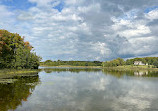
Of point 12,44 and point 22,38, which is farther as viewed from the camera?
point 22,38

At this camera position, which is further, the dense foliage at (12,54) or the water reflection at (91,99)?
the dense foliage at (12,54)

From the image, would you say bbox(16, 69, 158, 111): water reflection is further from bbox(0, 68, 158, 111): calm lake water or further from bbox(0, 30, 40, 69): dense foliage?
bbox(0, 30, 40, 69): dense foliage

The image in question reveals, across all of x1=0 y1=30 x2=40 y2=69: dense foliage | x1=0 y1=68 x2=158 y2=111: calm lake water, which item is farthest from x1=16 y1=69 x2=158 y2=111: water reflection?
x1=0 y1=30 x2=40 y2=69: dense foliage

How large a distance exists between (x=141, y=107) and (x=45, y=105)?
42.6 feet

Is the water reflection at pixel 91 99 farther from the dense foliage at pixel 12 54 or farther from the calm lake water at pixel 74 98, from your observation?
the dense foliage at pixel 12 54

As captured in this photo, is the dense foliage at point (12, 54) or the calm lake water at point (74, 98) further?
the dense foliage at point (12, 54)

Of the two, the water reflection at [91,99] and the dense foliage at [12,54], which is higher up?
the dense foliage at [12,54]

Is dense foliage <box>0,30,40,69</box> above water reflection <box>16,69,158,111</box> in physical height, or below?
above

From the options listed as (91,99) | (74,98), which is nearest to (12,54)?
(74,98)

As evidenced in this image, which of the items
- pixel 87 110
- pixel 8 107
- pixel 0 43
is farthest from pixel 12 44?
pixel 87 110

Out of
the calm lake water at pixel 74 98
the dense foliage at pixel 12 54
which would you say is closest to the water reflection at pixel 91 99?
the calm lake water at pixel 74 98

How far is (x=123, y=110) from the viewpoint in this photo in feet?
55.1

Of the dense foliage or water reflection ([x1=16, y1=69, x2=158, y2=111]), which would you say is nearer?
water reflection ([x1=16, y1=69, x2=158, y2=111])

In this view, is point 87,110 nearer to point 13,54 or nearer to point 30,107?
point 30,107
